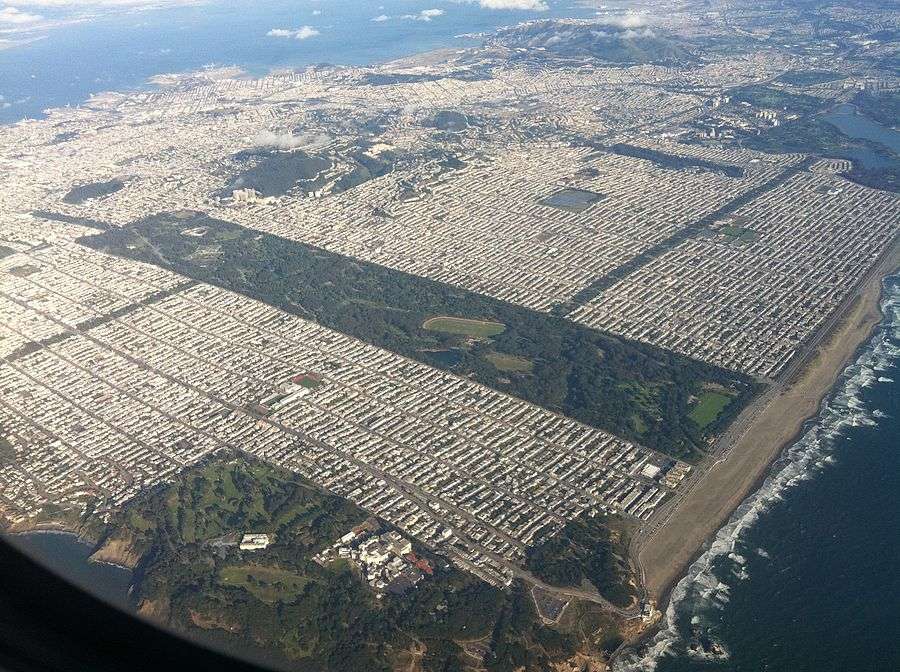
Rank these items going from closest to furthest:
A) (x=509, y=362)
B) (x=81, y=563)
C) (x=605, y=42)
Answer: (x=81, y=563) < (x=509, y=362) < (x=605, y=42)

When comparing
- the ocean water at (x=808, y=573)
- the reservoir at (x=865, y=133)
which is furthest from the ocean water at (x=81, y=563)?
the reservoir at (x=865, y=133)

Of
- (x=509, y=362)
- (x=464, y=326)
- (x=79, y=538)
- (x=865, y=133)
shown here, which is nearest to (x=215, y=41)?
(x=865, y=133)

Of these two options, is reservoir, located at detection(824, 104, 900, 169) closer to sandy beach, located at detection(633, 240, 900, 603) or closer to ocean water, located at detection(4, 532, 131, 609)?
sandy beach, located at detection(633, 240, 900, 603)

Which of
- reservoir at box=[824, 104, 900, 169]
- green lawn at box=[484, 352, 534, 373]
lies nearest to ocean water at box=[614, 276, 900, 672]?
green lawn at box=[484, 352, 534, 373]

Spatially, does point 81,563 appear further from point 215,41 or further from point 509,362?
point 215,41

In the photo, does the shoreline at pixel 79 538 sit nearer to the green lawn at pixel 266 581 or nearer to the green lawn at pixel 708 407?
the green lawn at pixel 266 581

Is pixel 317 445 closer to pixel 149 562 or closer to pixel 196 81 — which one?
pixel 149 562

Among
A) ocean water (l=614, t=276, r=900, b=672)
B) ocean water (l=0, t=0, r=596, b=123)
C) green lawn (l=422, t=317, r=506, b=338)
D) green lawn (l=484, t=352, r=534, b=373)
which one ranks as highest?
ocean water (l=614, t=276, r=900, b=672)

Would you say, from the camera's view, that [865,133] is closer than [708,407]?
No
